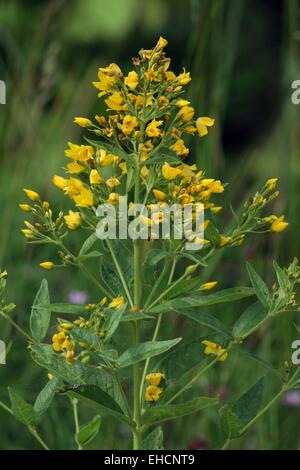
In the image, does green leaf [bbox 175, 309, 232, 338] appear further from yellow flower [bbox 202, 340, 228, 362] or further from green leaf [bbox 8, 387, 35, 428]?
green leaf [bbox 8, 387, 35, 428]

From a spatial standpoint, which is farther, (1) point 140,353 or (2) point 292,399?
(2) point 292,399

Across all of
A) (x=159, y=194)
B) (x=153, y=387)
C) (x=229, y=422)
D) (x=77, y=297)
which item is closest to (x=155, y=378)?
(x=153, y=387)

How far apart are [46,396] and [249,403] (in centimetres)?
27

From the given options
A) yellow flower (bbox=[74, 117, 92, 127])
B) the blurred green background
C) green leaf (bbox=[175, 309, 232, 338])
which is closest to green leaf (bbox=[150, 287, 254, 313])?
green leaf (bbox=[175, 309, 232, 338])

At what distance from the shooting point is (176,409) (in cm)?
111

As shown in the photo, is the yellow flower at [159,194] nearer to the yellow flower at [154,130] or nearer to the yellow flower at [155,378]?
the yellow flower at [154,130]

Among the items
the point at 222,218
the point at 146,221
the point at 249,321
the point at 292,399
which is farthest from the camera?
the point at 222,218

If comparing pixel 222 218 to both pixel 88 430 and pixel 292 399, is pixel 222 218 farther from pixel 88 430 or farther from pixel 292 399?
pixel 88 430

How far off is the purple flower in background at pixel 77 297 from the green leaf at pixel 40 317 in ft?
2.73

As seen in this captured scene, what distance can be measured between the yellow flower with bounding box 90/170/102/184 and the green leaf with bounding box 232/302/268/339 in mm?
243

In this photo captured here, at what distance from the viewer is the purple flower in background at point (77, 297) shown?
207 cm

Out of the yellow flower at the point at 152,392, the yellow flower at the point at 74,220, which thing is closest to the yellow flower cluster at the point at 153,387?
the yellow flower at the point at 152,392

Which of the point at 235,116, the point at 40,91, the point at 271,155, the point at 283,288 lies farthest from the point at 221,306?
the point at 235,116
